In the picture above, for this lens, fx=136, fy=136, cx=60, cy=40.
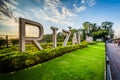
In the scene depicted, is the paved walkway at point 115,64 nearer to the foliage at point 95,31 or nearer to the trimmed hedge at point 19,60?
the trimmed hedge at point 19,60

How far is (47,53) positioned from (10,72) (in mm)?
2799

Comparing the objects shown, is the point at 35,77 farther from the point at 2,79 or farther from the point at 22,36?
the point at 22,36

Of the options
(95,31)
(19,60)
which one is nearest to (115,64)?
(19,60)

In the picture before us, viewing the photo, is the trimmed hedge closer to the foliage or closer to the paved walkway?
the paved walkway

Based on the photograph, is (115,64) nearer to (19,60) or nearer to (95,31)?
(19,60)

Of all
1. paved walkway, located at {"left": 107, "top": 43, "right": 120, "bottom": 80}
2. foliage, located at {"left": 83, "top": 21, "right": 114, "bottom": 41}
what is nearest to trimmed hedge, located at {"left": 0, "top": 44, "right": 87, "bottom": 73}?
paved walkway, located at {"left": 107, "top": 43, "right": 120, "bottom": 80}

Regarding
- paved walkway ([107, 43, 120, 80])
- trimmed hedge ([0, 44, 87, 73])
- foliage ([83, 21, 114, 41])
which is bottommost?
paved walkway ([107, 43, 120, 80])

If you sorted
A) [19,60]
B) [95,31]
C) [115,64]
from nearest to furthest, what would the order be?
[19,60] < [115,64] < [95,31]

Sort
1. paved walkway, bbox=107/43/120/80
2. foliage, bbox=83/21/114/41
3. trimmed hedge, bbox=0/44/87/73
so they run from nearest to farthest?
trimmed hedge, bbox=0/44/87/73 → paved walkway, bbox=107/43/120/80 → foliage, bbox=83/21/114/41

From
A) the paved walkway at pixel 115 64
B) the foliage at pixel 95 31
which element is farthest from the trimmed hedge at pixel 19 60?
the foliage at pixel 95 31

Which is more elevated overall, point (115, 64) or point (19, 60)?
point (19, 60)

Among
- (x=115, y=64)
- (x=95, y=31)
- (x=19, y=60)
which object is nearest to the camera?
(x=19, y=60)

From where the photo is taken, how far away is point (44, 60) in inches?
291

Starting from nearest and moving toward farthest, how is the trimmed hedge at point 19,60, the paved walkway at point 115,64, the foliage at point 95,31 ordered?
the trimmed hedge at point 19,60 < the paved walkway at point 115,64 < the foliage at point 95,31
